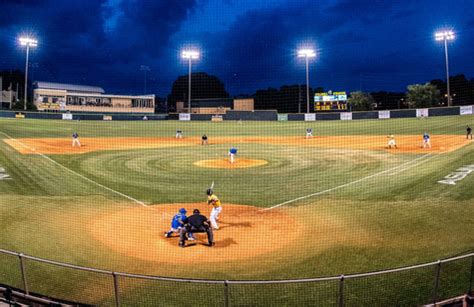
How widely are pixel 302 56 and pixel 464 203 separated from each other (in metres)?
44.8

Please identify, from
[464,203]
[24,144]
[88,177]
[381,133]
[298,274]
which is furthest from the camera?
[381,133]

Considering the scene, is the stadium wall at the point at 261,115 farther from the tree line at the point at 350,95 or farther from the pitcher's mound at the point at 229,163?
the pitcher's mound at the point at 229,163

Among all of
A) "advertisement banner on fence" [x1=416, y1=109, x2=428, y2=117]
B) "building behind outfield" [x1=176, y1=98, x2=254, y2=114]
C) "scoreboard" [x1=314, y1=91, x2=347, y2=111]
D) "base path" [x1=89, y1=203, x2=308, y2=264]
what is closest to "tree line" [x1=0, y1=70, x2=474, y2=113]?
"building behind outfield" [x1=176, y1=98, x2=254, y2=114]

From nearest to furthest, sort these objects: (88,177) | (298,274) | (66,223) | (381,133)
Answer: (298,274), (66,223), (88,177), (381,133)

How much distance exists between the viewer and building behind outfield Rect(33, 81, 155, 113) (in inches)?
2542

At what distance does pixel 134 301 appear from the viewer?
769 cm

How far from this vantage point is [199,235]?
1155 centimetres

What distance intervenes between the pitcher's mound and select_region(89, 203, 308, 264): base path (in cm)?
962

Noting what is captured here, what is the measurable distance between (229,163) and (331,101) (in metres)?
34.3

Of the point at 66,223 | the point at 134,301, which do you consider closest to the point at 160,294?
the point at 134,301

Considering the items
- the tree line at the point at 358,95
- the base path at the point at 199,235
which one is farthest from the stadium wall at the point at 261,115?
the base path at the point at 199,235

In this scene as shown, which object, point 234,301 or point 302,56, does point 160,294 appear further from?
point 302,56

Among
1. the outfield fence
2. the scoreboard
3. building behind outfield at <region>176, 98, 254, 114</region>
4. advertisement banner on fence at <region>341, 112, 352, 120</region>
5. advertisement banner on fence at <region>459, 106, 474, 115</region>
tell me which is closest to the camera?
the outfield fence

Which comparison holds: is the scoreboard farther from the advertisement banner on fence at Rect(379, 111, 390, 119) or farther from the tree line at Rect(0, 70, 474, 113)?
the advertisement banner on fence at Rect(379, 111, 390, 119)
